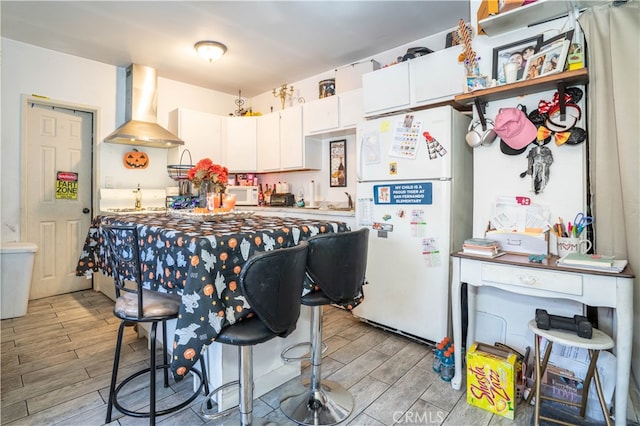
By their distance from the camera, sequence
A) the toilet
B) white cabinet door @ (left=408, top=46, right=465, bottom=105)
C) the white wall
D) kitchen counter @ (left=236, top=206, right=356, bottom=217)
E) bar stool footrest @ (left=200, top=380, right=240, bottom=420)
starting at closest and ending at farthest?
bar stool footrest @ (left=200, top=380, right=240, bottom=420), white cabinet door @ (left=408, top=46, right=465, bottom=105), the toilet, kitchen counter @ (left=236, top=206, right=356, bottom=217), the white wall

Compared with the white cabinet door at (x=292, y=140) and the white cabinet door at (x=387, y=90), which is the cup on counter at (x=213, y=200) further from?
the white cabinet door at (x=292, y=140)

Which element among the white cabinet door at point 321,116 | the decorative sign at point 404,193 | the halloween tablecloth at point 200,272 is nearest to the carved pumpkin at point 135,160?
the white cabinet door at point 321,116

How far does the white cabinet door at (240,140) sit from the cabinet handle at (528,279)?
367cm

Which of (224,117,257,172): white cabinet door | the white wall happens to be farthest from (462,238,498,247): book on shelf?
the white wall

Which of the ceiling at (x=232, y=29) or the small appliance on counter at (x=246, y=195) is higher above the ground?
the ceiling at (x=232, y=29)

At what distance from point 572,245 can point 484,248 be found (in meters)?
0.49

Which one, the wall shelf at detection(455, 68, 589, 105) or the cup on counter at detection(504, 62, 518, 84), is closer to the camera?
the wall shelf at detection(455, 68, 589, 105)

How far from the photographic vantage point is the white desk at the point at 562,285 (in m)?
1.37

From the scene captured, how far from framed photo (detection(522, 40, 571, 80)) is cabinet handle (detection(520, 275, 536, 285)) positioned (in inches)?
43.1

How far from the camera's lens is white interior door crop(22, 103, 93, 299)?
350 cm

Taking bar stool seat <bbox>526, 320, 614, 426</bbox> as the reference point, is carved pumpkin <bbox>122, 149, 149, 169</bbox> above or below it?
above

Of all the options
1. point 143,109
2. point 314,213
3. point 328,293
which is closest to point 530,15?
point 328,293

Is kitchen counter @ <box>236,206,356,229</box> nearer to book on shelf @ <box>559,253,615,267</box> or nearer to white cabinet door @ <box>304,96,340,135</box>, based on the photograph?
white cabinet door @ <box>304,96,340,135</box>

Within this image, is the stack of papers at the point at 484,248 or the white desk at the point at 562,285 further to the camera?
the stack of papers at the point at 484,248
